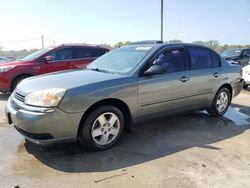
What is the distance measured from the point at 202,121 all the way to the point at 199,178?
2.59 m

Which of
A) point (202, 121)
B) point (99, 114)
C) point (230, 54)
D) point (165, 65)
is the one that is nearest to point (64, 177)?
point (99, 114)

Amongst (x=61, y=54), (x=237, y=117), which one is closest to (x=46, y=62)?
(x=61, y=54)

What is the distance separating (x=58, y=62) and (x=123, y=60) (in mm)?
4347

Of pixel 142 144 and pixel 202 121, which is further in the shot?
pixel 202 121

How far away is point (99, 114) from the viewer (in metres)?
3.96

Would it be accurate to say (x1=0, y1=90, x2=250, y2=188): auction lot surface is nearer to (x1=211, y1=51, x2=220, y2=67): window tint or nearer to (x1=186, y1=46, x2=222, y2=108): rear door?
(x1=186, y1=46, x2=222, y2=108): rear door

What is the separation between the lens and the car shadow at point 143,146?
369cm

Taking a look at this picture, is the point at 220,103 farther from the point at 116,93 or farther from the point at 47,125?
the point at 47,125

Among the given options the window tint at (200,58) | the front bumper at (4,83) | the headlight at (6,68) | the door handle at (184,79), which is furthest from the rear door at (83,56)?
the door handle at (184,79)

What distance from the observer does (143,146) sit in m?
4.33

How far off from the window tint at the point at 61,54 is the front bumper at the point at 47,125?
5.13 meters

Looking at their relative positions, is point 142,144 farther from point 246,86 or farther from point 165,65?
point 246,86

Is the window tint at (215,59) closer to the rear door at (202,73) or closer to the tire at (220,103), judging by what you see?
the rear door at (202,73)

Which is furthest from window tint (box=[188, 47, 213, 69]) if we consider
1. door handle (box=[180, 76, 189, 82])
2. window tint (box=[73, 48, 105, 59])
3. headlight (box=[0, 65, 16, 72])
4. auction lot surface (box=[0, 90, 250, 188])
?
headlight (box=[0, 65, 16, 72])
